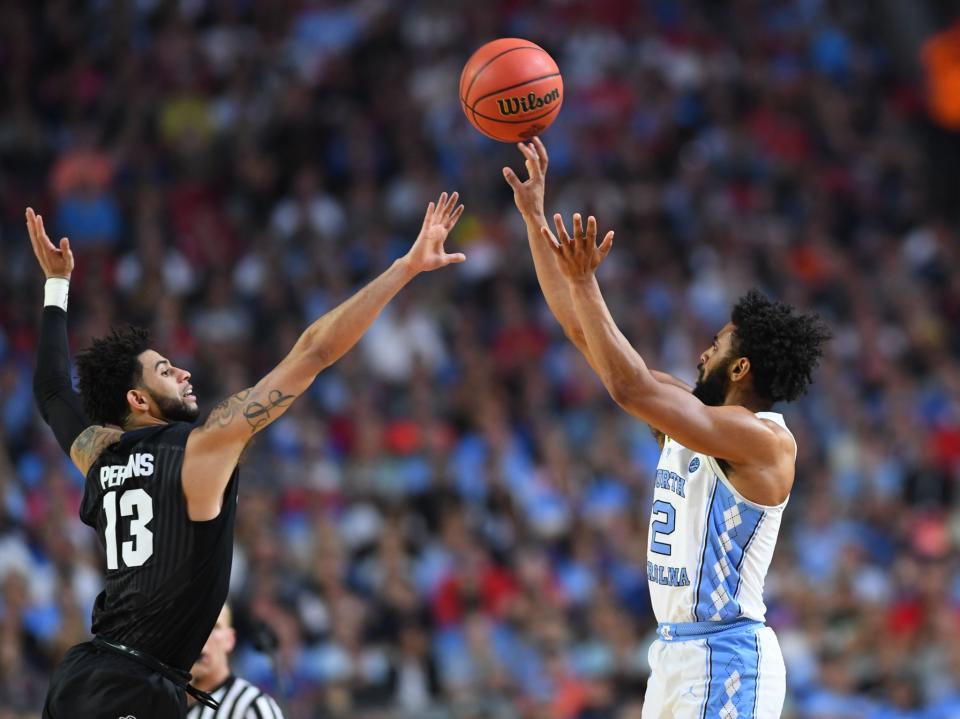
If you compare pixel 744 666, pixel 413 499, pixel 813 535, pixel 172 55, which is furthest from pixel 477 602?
pixel 172 55

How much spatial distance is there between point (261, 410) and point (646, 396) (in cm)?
145

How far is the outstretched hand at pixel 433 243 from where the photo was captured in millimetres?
5691

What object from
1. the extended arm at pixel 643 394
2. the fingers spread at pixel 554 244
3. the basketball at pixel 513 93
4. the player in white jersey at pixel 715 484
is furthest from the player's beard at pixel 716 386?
the basketball at pixel 513 93

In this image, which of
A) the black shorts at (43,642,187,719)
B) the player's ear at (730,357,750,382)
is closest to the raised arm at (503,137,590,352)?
the player's ear at (730,357,750,382)

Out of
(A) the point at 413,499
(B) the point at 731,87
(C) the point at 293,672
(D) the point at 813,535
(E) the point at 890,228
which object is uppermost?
(B) the point at 731,87

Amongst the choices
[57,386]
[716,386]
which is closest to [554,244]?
[716,386]

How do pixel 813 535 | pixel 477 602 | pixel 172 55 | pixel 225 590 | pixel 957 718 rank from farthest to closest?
1. pixel 172 55
2. pixel 813 535
3. pixel 477 602
4. pixel 957 718
5. pixel 225 590

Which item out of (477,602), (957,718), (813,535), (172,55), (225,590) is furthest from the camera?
(172,55)

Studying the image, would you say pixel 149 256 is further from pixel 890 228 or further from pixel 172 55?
pixel 890 228

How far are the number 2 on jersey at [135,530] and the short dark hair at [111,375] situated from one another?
1.49ft

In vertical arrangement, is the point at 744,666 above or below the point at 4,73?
below

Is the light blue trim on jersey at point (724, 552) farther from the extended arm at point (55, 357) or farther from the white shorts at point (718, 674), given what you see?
the extended arm at point (55, 357)

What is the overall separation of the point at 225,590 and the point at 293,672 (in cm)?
509

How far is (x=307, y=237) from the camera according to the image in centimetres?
1355
